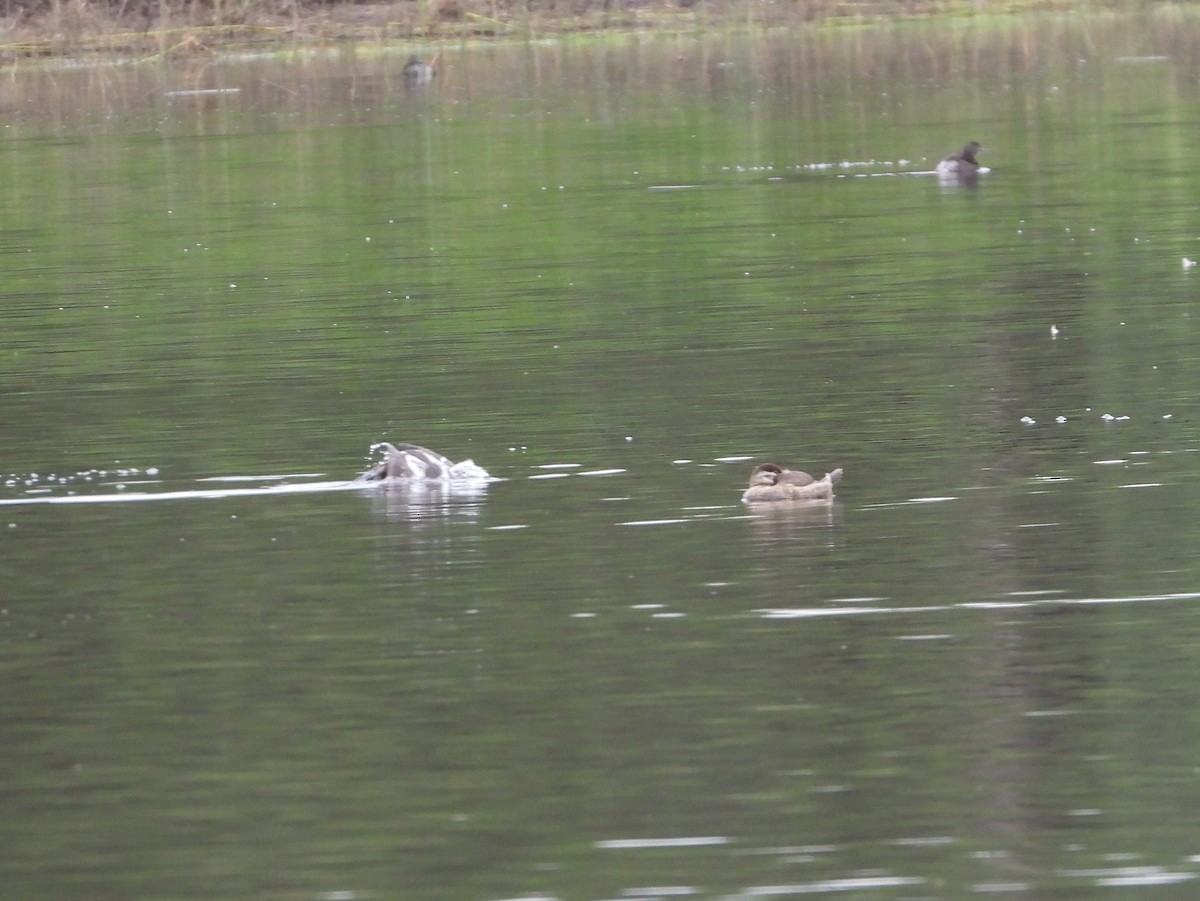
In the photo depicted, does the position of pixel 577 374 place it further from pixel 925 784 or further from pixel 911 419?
pixel 925 784

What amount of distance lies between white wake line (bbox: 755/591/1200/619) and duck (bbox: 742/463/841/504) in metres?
2.09

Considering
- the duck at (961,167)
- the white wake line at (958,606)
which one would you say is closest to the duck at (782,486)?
the white wake line at (958,606)

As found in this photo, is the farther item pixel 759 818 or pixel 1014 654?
pixel 1014 654

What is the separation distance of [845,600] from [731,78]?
36.8 meters

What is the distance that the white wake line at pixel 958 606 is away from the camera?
10.8 metres

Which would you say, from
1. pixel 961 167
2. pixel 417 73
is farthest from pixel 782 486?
pixel 417 73

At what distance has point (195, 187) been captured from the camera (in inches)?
1321

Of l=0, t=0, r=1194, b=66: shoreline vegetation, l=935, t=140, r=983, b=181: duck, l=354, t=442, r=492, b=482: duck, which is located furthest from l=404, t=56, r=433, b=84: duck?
l=354, t=442, r=492, b=482: duck

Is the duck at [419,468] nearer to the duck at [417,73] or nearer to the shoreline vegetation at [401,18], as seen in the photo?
the duck at [417,73]

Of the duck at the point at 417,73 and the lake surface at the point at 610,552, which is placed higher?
the duck at the point at 417,73

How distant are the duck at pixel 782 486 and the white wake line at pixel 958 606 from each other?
82.3 inches

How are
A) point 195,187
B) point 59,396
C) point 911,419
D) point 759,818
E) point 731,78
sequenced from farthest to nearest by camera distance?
point 731,78 → point 195,187 → point 59,396 → point 911,419 → point 759,818

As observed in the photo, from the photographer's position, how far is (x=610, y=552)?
40.0ft

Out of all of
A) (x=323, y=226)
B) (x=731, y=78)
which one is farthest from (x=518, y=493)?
(x=731, y=78)
